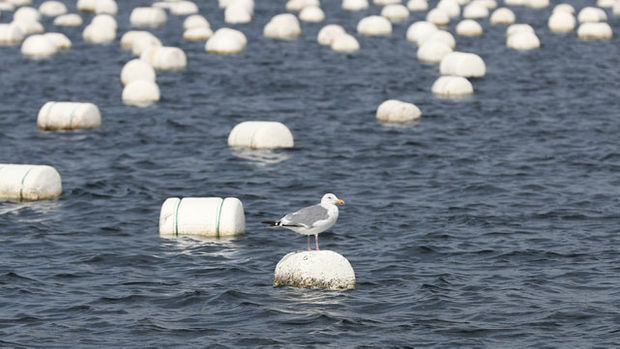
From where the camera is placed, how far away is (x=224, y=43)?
190 ft

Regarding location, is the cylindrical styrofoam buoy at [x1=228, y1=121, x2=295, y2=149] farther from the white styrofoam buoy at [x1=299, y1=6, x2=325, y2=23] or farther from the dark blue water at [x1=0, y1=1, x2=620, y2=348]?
the white styrofoam buoy at [x1=299, y1=6, x2=325, y2=23]

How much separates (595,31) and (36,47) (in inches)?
1048

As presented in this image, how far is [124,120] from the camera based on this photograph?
141 ft

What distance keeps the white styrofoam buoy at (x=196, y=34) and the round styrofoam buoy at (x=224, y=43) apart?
11.5 feet

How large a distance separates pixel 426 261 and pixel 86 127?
18.3 m

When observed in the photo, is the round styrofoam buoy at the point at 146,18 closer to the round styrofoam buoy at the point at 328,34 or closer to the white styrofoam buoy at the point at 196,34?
the white styrofoam buoy at the point at 196,34

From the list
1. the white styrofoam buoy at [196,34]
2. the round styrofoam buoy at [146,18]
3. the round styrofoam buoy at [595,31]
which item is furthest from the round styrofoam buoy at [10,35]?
the round styrofoam buoy at [595,31]

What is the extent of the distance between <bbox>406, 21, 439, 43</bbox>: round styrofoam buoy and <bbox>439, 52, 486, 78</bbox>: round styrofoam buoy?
32.0 ft

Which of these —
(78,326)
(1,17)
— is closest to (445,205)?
(78,326)

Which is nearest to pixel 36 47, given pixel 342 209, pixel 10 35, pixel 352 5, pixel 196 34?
pixel 10 35

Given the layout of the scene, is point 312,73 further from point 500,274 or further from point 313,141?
point 500,274

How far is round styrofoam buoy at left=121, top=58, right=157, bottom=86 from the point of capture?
162ft

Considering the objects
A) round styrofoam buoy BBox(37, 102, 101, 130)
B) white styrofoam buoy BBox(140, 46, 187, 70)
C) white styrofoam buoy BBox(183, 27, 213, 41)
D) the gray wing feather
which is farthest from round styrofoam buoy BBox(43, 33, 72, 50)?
the gray wing feather

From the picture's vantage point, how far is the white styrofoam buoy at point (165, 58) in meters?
53.3
